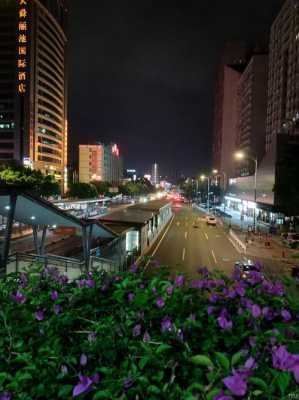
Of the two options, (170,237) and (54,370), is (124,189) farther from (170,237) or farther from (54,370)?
(54,370)

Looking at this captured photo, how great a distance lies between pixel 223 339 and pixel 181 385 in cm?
74

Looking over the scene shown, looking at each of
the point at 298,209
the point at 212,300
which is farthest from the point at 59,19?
the point at 212,300

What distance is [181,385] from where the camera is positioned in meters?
2.75

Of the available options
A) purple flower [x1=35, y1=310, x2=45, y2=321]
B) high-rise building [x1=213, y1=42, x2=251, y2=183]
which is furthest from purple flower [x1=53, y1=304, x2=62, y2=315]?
high-rise building [x1=213, y1=42, x2=251, y2=183]

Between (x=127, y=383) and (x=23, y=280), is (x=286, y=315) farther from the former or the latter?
(x=23, y=280)

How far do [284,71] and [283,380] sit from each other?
99491mm

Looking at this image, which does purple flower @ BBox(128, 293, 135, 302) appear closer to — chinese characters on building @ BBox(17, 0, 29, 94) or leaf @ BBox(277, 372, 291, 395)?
leaf @ BBox(277, 372, 291, 395)

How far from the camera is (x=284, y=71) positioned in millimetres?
89125

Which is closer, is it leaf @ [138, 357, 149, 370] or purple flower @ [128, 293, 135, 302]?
leaf @ [138, 357, 149, 370]

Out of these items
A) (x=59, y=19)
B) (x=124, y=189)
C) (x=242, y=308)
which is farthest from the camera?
(x=124, y=189)

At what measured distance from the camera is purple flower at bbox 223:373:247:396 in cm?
222

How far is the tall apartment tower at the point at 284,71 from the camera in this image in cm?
8106

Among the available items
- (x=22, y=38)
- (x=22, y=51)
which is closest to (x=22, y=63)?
(x=22, y=51)

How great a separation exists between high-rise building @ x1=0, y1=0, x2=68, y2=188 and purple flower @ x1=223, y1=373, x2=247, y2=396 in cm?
11429
